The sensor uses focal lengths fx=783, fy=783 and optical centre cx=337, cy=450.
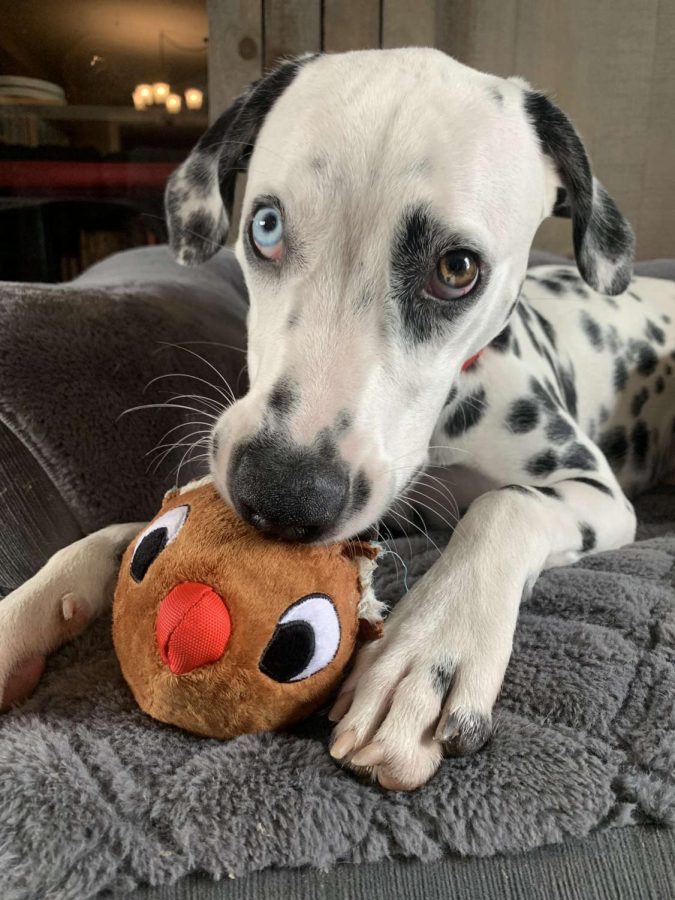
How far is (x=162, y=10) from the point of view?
432cm

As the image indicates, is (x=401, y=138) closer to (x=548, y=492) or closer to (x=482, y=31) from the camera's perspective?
(x=548, y=492)

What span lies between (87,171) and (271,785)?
4.33 metres

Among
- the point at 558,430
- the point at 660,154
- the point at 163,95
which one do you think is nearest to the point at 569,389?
the point at 558,430

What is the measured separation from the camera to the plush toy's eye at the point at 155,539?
105 centimetres

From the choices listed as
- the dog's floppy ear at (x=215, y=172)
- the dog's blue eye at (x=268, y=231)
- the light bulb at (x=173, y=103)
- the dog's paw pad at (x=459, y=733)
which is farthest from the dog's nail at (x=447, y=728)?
the light bulb at (x=173, y=103)

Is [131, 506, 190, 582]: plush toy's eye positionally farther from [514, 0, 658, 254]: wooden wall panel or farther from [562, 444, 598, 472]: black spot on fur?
[514, 0, 658, 254]: wooden wall panel

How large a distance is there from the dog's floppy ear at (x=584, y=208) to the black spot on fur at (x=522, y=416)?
0.31 meters

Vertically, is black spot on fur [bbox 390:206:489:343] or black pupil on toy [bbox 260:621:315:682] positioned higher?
black spot on fur [bbox 390:206:489:343]

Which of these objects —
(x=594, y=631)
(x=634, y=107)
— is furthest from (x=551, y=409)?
(x=634, y=107)

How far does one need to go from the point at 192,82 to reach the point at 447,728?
14.0 feet

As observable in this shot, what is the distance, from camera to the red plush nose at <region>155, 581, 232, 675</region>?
0.91 m

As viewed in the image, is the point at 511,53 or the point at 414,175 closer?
the point at 414,175

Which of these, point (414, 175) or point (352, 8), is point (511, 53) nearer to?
point (352, 8)

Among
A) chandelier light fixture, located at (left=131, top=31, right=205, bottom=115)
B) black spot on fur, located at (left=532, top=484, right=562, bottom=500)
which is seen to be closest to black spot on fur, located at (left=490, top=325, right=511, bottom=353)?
black spot on fur, located at (left=532, top=484, right=562, bottom=500)
